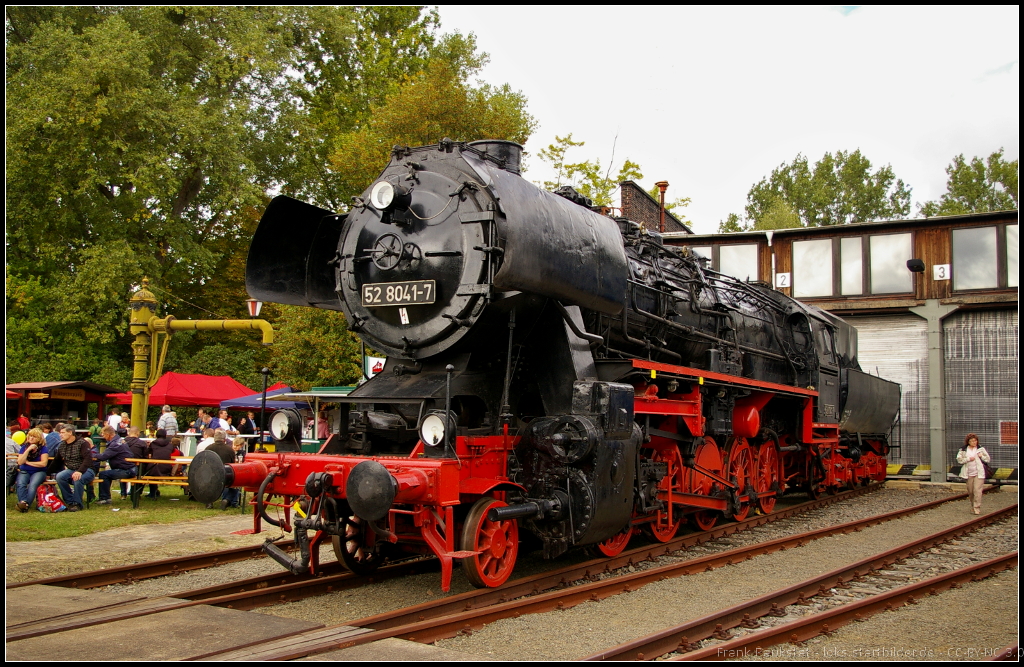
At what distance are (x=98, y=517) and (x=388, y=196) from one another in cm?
751

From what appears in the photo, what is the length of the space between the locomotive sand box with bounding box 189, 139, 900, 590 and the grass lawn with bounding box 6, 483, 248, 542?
171 inches

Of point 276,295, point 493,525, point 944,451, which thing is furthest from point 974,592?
point 944,451

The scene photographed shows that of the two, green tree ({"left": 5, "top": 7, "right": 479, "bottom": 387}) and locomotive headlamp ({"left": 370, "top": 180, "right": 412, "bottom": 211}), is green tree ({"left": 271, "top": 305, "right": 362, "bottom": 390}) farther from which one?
locomotive headlamp ({"left": 370, "top": 180, "right": 412, "bottom": 211})

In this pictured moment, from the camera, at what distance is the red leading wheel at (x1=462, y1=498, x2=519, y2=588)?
556 centimetres

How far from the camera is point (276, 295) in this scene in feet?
23.5

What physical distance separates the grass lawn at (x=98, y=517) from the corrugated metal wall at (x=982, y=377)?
1597 centimetres

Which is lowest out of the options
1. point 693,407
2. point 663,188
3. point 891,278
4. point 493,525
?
point 493,525

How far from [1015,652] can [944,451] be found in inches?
574

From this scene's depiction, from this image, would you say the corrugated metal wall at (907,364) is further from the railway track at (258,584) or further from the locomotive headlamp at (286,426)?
the locomotive headlamp at (286,426)

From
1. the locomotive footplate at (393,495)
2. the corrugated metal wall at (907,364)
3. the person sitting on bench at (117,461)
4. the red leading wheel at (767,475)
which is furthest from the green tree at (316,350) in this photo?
the locomotive footplate at (393,495)

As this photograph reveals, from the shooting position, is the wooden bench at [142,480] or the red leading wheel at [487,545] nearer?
the red leading wheel at [487,545]

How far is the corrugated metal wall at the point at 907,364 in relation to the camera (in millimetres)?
18172

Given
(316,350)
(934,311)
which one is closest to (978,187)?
(934,311)

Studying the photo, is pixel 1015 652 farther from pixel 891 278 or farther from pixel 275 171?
pixel 275 171
